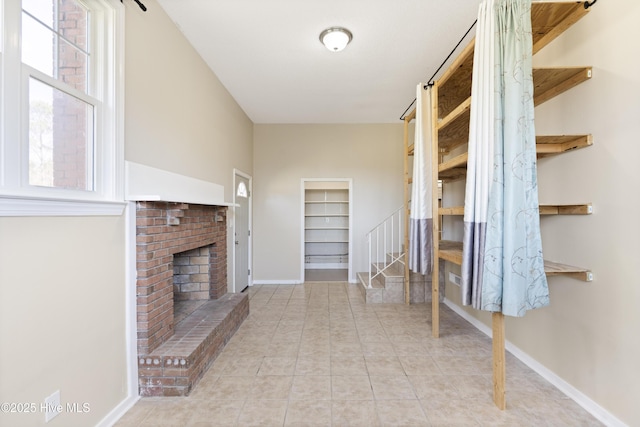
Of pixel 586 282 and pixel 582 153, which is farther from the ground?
pixel 582 153

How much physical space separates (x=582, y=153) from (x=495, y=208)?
786 millimetres

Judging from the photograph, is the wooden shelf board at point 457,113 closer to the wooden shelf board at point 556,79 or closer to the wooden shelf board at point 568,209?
the wooden shelf board at point 556,79

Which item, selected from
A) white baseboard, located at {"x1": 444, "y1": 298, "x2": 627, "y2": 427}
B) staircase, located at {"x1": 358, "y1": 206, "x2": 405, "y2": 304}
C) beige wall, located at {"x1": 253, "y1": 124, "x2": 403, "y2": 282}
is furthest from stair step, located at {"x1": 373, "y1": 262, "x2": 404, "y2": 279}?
white baseboard, located at {"x1": 444, "y1": 298, "x2": 627, "y2": 427}

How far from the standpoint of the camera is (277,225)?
5.31 metres

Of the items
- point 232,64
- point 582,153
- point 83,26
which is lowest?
point 582,153

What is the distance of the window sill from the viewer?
118 cm

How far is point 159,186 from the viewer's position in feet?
7.36

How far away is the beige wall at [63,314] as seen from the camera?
1208 mm

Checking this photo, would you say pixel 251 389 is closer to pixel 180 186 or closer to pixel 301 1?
pixel 180 186

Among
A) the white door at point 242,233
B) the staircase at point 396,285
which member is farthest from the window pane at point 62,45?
the staircase at point 396,285

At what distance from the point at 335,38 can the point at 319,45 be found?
0.95ft

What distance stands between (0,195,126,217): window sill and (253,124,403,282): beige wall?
354cm

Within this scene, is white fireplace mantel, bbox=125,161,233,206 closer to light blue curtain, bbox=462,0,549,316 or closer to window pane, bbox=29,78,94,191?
window pane, bbox=29,78,94,191

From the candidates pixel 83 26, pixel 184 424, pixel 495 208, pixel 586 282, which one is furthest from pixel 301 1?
pixel 184 424
